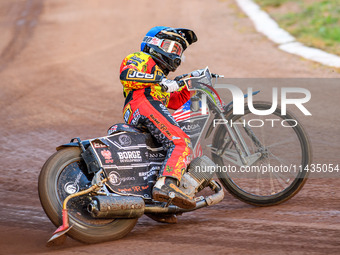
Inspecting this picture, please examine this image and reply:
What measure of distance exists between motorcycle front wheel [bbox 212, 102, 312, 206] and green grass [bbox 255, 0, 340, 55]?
817 centimetres

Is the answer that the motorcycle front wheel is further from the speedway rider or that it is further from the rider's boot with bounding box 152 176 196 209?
the rider's boot with bounding box 152 176 196 209

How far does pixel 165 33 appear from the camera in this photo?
5734 millimetres

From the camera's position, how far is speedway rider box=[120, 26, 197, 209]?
536cm

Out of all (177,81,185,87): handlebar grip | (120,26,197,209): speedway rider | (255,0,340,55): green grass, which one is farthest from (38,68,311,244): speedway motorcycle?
(255,0,340,55): green grass

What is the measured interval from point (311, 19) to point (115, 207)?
13.1m

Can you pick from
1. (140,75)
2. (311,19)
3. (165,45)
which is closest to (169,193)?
(140,75)

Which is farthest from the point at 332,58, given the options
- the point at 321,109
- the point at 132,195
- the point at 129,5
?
the point at 129,5

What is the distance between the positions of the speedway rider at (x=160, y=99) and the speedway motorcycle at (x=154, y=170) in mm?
125

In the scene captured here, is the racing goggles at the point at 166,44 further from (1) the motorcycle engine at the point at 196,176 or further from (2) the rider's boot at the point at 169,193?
(2) the rider's boot at the point at 169,193

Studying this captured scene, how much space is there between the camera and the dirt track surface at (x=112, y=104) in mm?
5062

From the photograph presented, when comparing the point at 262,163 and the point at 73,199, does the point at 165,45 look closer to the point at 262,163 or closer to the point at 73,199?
the point at 262,163

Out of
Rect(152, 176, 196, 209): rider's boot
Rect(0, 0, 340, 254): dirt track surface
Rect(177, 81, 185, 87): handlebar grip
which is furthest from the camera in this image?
Rect(177, 81, 185, 87): handlebar grip

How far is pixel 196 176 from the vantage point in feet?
18.0

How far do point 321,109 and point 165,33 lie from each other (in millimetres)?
4965
